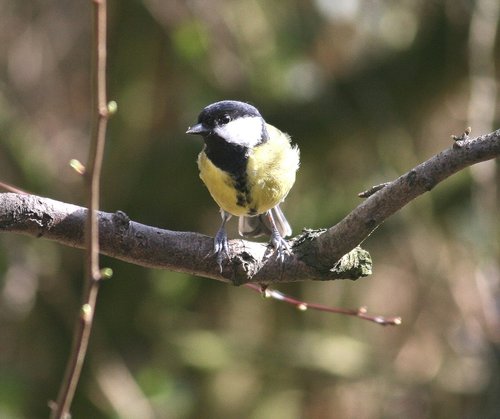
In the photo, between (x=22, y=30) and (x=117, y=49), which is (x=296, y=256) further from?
(x=22, y=30)

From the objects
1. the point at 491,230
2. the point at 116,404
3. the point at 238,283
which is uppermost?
the point at 491,230

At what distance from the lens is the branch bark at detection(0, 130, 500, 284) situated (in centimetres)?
141

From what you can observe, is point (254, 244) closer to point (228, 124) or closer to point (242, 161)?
point (242, 161)

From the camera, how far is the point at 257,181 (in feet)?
6.93

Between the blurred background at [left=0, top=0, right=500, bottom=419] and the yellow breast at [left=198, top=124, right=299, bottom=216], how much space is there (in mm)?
1040

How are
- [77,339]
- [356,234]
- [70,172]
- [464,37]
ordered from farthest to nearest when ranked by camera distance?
[70,172], [464,37], [356,234], [77,339]

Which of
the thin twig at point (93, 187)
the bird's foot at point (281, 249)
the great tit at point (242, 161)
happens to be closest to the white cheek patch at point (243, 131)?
the great tit at point (242, 161)

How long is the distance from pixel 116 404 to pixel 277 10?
1.93 m

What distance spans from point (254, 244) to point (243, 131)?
582 mm

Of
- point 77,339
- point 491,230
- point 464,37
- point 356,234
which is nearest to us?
point 77,339

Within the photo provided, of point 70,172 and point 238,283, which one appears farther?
point 70,172

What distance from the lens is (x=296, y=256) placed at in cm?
168

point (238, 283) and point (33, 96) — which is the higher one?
point (33, 96)

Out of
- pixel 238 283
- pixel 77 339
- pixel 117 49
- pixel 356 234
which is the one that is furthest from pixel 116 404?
pixel 77 339
